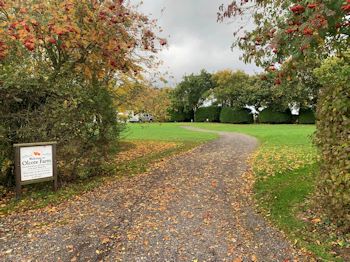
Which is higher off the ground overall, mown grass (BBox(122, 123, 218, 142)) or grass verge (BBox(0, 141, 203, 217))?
mown grass (BBox(122, 123, 218, 142))

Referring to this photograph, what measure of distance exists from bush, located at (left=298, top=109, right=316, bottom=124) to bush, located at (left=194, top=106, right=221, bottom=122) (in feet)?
39.0

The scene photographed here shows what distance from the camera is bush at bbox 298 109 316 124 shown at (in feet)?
132

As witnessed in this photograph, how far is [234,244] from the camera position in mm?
4684

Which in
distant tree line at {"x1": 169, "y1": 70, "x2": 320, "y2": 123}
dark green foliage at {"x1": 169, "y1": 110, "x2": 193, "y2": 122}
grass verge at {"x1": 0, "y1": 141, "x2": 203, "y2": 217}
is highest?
distant tree line at {"x1": 169, "y1": 70, "x2": 320, "y2": 123}

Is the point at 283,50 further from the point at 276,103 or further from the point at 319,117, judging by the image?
the point at 276,103

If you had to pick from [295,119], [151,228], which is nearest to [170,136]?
[151,228]

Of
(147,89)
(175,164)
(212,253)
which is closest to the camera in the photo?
(212,253)

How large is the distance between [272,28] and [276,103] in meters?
38.8

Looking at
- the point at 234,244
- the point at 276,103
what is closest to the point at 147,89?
the point at 234,244

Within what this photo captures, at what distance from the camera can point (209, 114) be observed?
49.5 meters

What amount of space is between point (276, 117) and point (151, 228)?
1565 inches

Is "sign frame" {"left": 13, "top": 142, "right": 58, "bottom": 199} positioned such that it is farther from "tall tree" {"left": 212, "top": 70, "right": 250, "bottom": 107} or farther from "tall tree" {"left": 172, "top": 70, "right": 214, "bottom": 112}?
"tall tree" {"left": 172, "top": 70, "right": 214, "bottom": 112}

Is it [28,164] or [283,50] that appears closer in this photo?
[283,50]

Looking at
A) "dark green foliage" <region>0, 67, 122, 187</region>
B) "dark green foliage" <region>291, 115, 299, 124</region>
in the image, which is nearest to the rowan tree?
"dark green foliage" <region>0, 67, 122, 187</region>
